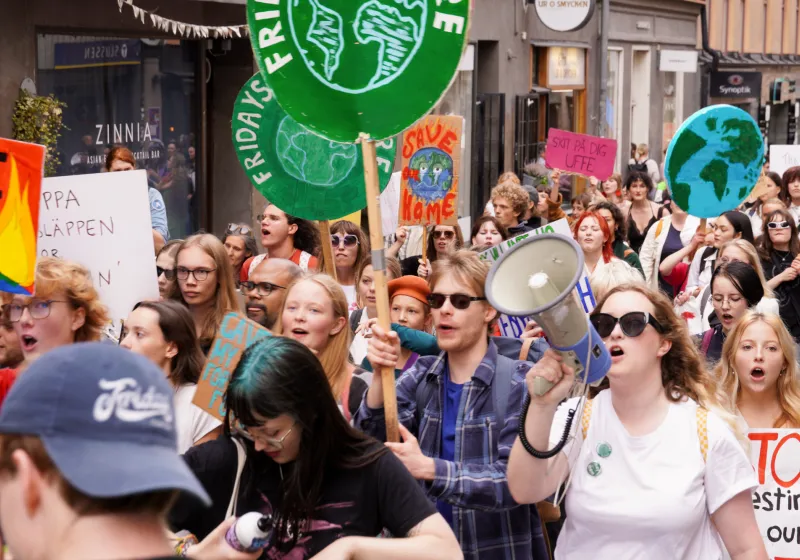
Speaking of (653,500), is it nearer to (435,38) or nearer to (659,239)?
(435,38)

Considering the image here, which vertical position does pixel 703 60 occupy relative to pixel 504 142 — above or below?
above

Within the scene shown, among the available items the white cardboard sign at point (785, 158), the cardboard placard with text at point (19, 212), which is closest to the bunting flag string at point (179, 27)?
the cardboard placard with text at point (19, 212)

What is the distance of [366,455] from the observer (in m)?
3.21

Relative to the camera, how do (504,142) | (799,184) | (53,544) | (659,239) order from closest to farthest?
(53,544), (659,239), (799,184), (504,142)

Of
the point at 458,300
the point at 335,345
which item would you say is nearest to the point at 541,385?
the point at 458,300

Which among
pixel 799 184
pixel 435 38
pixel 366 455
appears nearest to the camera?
pixel 366 455

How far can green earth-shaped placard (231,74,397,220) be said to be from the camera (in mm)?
6426

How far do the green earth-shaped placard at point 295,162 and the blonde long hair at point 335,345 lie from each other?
53.2 inches

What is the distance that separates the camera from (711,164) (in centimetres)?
956

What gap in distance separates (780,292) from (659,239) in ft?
6.51

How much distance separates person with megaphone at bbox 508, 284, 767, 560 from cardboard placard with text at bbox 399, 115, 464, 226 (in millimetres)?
5369

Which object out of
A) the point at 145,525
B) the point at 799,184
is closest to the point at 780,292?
the point at 799,184

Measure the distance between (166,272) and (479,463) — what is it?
122 inches

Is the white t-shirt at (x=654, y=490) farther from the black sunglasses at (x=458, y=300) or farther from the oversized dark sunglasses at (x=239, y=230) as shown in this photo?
the oversized dark sunglasses at (x=239, y=230)
